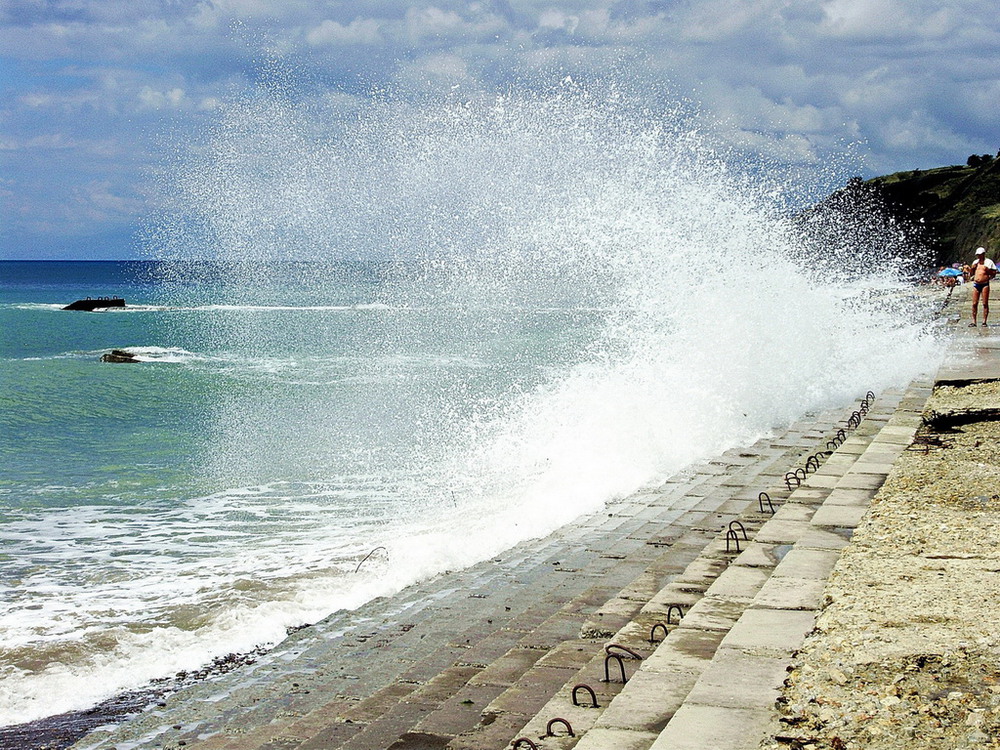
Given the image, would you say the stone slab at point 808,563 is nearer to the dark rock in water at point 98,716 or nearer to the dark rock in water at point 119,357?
the dark rock in water at point 98,716

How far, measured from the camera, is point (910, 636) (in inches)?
145

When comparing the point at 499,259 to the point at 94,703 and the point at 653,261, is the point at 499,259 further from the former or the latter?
the point at 94,703

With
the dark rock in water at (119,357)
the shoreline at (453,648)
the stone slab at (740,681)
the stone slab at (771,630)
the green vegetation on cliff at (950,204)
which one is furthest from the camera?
the green vegetation on cliff at (950,204)

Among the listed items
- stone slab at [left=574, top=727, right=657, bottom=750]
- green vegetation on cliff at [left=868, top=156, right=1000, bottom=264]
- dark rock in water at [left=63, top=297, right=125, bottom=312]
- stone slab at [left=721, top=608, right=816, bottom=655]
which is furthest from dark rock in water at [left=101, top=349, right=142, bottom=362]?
green vegetation on cliff at [left=868, top=156, right=1000, bottom=264]

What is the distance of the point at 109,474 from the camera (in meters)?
12.9

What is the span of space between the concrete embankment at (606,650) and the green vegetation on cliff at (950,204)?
59.4 meters

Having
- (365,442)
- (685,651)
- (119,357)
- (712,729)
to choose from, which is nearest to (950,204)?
(119,357)

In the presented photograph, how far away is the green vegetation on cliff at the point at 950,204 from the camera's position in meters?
68.2

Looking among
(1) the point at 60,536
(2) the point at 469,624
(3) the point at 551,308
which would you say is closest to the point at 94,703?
(2) the point at 469,624

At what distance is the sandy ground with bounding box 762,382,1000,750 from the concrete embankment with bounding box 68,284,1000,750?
0.02 metres

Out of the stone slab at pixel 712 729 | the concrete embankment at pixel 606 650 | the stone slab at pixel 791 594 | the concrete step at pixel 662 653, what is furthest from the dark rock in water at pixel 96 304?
the stone slab at pixel 712 729

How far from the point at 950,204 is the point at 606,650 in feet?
288

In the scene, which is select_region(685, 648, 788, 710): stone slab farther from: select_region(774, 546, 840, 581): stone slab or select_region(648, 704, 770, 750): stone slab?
select_region(774, 546, 840, 581): stone slab

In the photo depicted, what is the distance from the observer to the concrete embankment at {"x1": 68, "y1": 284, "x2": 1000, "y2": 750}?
3.46 metres
